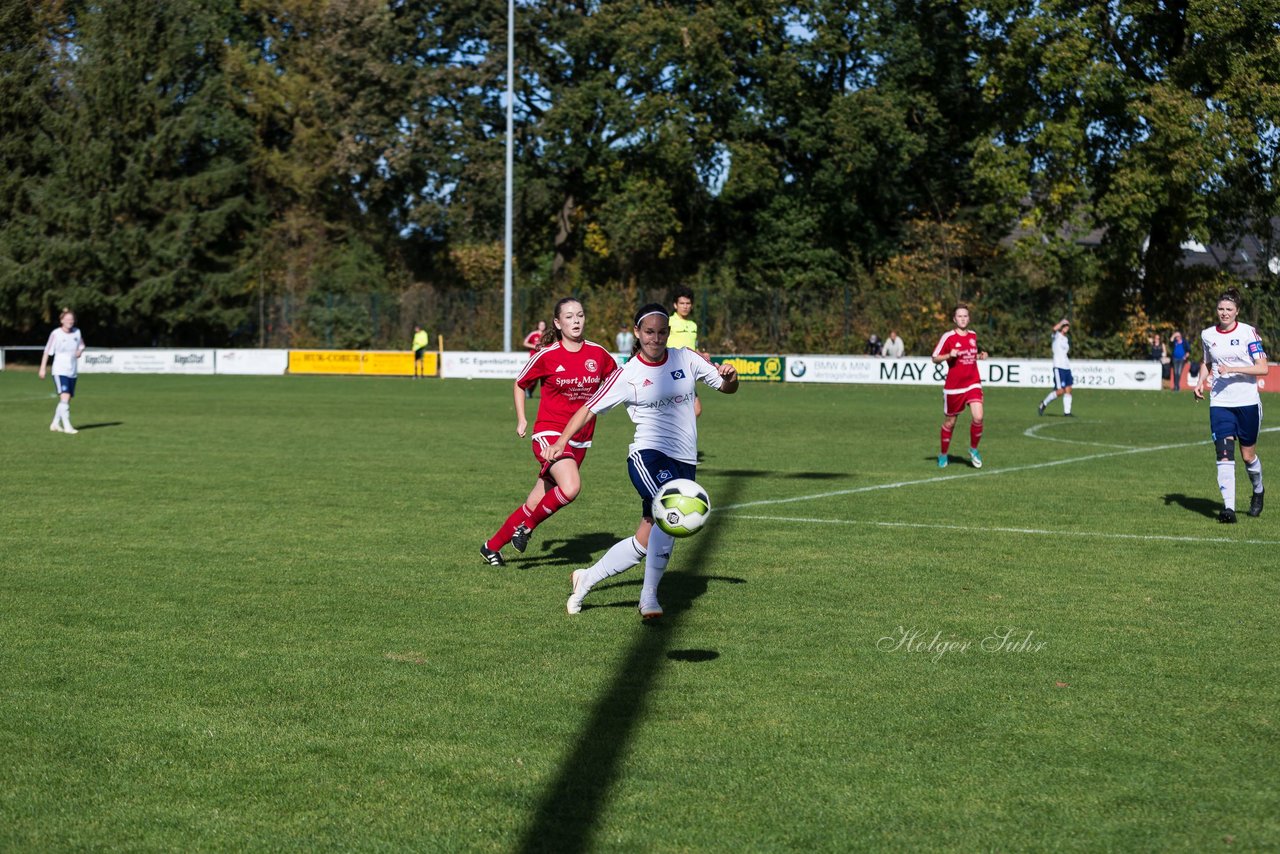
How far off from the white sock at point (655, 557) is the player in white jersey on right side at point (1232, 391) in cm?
695

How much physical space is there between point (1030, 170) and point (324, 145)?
33091 mm

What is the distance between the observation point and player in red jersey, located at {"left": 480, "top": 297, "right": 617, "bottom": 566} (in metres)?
10.5

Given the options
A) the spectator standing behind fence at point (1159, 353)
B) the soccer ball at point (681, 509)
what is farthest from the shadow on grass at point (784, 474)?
the spectator standing behind fence at point (1159, 353)

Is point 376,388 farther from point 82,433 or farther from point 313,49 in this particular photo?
point 313,49

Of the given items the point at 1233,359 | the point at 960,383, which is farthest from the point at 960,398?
the point at 1233,359

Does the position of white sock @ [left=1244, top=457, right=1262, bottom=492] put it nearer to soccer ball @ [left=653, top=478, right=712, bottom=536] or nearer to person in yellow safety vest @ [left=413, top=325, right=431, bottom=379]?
soccer ball @ [left=653, top=478, right=712, bottom=536]

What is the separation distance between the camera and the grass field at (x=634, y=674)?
16.7 ft

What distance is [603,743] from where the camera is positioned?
5.91 meters

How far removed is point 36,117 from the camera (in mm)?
60188

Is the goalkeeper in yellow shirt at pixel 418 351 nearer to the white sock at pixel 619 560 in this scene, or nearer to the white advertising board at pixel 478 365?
the white advertising board at pixel 478 365

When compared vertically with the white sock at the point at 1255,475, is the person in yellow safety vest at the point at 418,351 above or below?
above

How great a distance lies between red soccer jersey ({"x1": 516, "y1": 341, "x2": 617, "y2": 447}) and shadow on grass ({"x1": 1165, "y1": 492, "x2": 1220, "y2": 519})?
21.2 feet

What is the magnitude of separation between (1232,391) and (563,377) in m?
6.79

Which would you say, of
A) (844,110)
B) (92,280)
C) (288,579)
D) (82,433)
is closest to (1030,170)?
(844,110)
